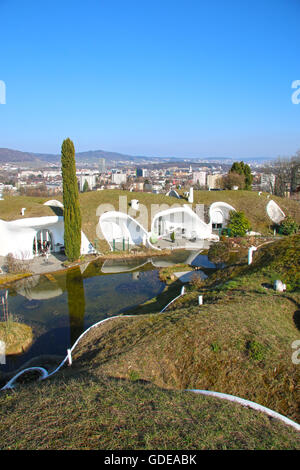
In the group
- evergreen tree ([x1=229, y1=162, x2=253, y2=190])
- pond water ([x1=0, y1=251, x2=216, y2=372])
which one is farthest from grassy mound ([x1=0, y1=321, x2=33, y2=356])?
evergreen tree ([x1=229, y1=162, x2=253, y2=190])

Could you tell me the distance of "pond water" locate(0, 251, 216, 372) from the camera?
29.3 feet

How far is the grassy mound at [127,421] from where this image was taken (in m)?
3.14

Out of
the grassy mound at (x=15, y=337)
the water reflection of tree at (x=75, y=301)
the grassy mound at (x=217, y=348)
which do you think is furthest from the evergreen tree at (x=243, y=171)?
the grassy mound at (x=15, y=337)

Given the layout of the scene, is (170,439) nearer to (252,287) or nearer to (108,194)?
(252,287)

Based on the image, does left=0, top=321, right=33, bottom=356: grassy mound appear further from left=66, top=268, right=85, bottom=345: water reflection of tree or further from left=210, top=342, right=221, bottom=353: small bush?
left=210, top=342, right=221, bottom=353: small bush

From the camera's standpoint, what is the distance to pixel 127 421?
3.48 meters

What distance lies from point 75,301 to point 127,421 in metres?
8.38

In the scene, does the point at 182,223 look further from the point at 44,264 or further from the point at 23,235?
the point at 23,235

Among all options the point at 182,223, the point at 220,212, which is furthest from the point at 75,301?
the point at 220,212

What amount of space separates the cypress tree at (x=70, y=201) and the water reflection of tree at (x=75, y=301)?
1281 millimetres

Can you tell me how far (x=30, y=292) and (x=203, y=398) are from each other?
9701 millimetres

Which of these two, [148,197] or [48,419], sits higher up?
[148,197]

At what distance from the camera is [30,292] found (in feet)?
40.5

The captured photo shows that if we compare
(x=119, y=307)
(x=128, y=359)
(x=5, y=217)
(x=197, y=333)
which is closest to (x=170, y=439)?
(x=128, y=359)
